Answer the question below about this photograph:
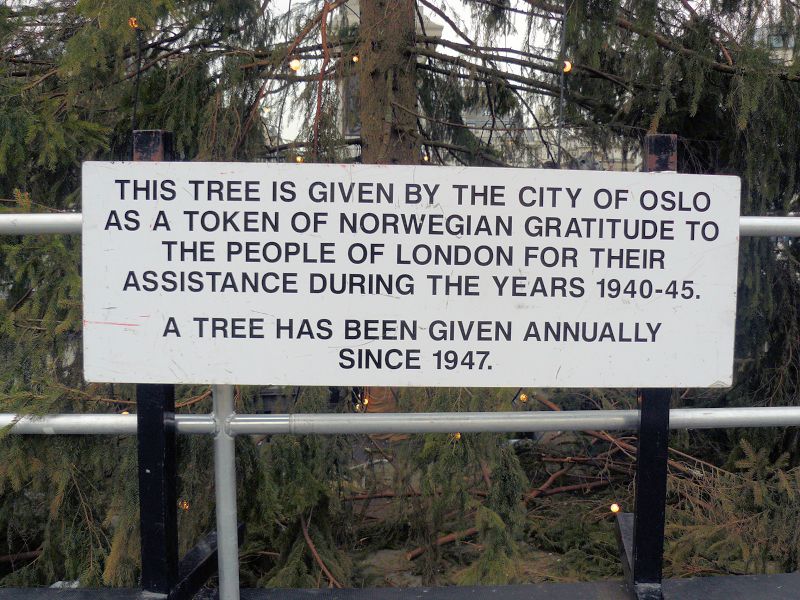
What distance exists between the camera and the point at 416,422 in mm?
1940

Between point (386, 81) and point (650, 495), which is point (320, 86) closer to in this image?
point (386, 81)

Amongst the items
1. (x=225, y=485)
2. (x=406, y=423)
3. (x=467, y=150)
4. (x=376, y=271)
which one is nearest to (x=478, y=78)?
(x=467, y=150)

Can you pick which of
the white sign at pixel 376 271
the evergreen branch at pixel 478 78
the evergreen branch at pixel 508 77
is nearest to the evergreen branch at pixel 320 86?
the evergreen branch at pixel 508 77

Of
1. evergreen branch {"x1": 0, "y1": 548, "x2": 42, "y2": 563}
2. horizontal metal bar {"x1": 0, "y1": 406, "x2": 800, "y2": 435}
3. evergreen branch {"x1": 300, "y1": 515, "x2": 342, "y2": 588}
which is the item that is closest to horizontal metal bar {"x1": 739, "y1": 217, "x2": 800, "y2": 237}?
horizontal metal bar {"x1": 0, "y1": 406, "x2": 800, "y2": 435}

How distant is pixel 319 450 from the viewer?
3.82 meters

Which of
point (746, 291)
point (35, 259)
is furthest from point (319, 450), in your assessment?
point (746, 291)

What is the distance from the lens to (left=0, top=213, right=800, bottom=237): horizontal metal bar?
185cm

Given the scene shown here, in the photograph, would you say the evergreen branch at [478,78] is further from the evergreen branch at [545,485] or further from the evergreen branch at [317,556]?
the evergreen branch at [317,556]

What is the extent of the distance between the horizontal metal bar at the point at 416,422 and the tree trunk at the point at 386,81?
2365 millimetres

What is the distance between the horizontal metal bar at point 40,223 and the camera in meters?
1.85

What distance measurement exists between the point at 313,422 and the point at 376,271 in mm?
468

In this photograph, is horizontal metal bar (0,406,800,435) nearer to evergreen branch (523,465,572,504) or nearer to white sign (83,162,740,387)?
white sign (83,162,740,387)

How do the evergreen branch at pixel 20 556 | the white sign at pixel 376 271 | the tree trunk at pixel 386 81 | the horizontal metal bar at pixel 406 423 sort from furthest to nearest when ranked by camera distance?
A: the tree trunk at pixel 386 81
the evergreen branch at pixel 20 556
the horizontal metal bar at pixel 406 423
the white sign at pixel 376 271

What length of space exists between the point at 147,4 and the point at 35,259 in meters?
1.33
